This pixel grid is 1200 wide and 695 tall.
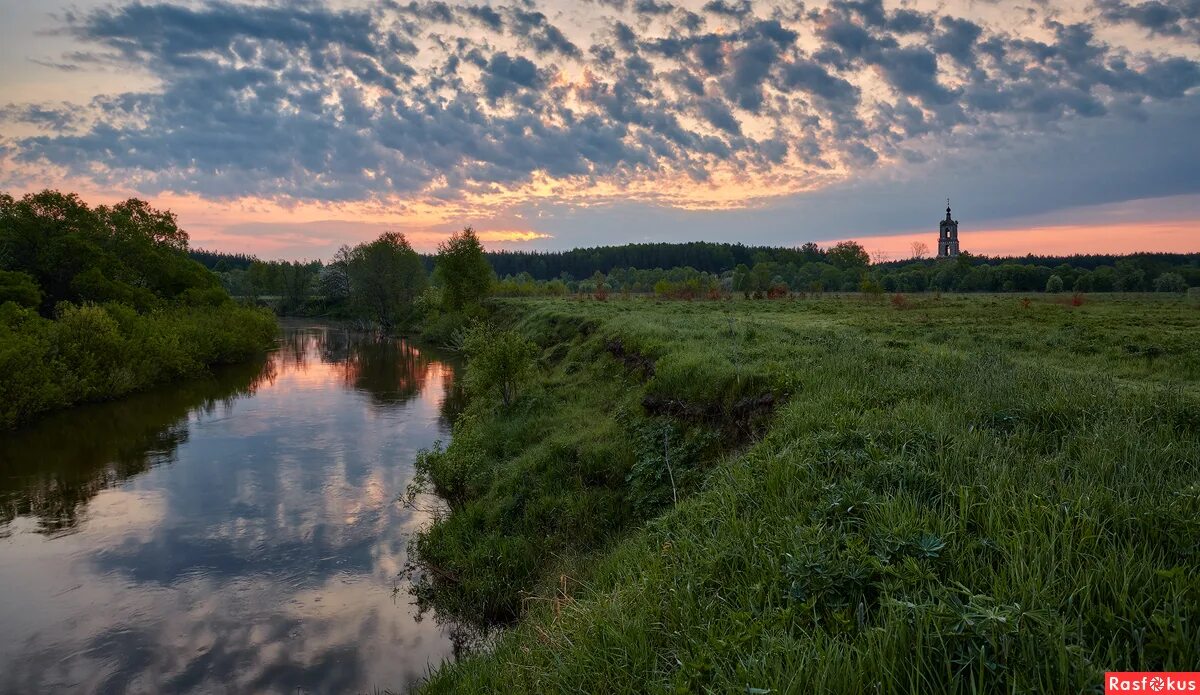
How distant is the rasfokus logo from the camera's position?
275cm

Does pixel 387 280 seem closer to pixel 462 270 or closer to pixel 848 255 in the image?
pixel 462 270

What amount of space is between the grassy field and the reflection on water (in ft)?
5.33

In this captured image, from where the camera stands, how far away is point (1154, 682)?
2801 millimetres

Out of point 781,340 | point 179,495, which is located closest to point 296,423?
point 179,495

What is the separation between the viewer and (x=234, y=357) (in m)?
44.1

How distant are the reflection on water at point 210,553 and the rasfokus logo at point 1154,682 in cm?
917

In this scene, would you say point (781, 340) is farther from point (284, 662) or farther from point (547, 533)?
point (284, 662)

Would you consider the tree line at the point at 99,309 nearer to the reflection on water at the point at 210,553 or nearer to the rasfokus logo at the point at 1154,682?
the reflection on water at the point at 210,553

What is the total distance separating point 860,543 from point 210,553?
14.5m

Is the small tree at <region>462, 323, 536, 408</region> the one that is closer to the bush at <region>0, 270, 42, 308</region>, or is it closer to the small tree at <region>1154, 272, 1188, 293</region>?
the bush at <region>0, 270, 42, 308</region>

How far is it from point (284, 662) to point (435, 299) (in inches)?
2543

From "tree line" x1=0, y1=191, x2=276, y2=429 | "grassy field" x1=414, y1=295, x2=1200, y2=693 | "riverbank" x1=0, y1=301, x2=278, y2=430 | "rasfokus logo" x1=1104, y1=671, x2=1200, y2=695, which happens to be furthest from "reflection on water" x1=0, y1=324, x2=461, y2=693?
"rasfokus logo" x1=1104, y1=671, x2=1200, y2=695

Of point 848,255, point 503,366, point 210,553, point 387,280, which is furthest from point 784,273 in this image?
point 210,553

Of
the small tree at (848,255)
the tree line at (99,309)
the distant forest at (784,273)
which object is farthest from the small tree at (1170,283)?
the tree line at (99,309)
